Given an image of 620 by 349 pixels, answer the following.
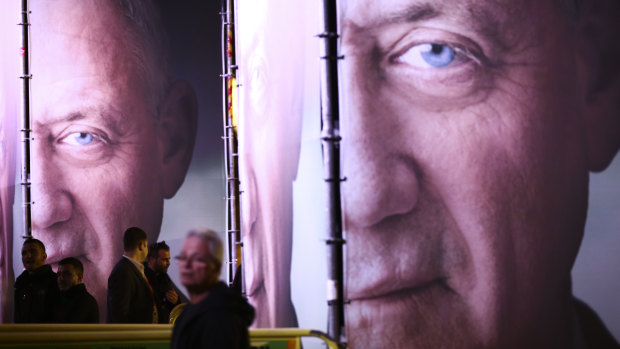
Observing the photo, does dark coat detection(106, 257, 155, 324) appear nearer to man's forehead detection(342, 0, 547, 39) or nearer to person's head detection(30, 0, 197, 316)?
man's forehead detection(342, 0, 547, 39)

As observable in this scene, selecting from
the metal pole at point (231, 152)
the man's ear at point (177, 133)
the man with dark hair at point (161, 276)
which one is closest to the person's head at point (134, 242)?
the man with dark hair at point (161, 276)

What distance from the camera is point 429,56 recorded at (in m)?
8.63

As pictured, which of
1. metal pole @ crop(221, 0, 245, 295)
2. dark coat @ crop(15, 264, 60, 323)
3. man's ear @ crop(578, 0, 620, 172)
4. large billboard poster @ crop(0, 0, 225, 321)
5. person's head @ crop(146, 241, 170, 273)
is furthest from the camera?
large billboard poster @ crop(0, 0, 225, 321)

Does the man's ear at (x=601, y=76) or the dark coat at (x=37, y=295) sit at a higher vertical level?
the man's ear at (x=601, y=76)

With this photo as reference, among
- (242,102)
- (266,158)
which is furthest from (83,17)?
(266,158)

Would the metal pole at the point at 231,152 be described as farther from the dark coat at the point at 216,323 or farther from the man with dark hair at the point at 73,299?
the dark coat at the point at 216,323

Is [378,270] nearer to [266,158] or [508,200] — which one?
[508,200]

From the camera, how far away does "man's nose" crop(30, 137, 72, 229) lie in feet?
47.5

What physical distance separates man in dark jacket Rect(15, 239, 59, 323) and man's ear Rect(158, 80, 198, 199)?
12.1 ft

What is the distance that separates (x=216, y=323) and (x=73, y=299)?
544 centimetres

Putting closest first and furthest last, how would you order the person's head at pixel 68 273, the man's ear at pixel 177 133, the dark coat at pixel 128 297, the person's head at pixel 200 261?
the person's head at pixel 200 261 < the dark coat at pixel 128 297 < the person's head at pixel 68 273 < the man's ear at pixel 177 133

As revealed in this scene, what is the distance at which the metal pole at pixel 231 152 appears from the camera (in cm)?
1313

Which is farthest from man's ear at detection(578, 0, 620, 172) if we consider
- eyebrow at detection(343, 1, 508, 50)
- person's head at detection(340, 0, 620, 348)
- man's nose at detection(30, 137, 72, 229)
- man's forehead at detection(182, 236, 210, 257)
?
man's nose at detection(30, 137, 72, 229)

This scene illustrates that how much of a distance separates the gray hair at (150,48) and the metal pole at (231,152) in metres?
1.14
